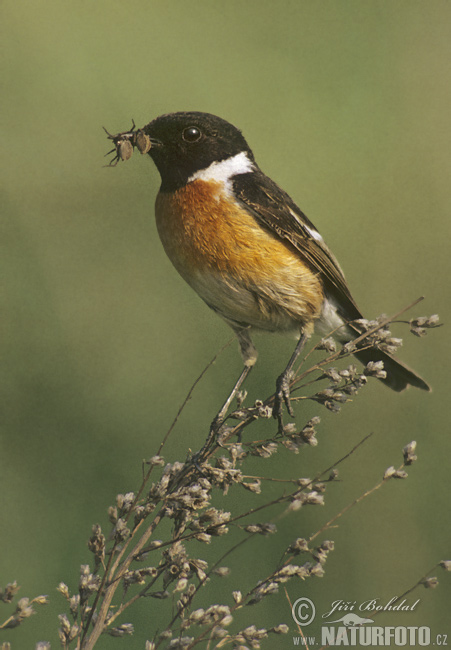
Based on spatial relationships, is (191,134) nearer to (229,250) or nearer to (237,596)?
(229,250)

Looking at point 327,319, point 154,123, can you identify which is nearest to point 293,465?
point 327,319

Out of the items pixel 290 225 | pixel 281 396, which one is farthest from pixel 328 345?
pixel 290 225

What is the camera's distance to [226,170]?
271 cm

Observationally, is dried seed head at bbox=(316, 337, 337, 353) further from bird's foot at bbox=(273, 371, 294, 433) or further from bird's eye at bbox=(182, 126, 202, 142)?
bird's eye at bbox=(182, 126, 202, 142)

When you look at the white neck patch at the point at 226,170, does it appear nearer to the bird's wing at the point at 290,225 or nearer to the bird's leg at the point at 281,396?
the bird's wing at the point at 290,225

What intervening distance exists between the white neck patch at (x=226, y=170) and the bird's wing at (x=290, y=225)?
3 cm

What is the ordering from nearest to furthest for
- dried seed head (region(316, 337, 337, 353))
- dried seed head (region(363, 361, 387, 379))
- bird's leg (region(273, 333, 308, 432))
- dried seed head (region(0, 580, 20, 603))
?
dried seed head (region(0, 580, 20, 603)) < dried seed head (region(363, 361, 387, 379)) < dried seed head (region(316, 337, 337, 353)) < bird's leg (region(273, 333, 308, 432))

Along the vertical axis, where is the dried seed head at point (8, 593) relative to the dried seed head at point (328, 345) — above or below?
below

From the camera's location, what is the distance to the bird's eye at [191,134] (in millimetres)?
2645

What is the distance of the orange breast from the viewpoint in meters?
2.48

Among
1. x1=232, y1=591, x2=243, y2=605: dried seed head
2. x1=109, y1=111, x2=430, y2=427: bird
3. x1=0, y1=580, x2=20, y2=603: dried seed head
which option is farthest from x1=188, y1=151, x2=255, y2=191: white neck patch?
x1=0, y1=580, x2=20, y2=603: dried seed head

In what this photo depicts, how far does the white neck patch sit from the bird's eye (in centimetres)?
11

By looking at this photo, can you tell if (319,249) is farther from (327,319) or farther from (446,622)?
(446,622)

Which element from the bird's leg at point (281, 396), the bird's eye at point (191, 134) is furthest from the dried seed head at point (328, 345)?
the bird's eye at point (191, 134)
